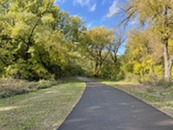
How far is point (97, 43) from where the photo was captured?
5300 centimetres

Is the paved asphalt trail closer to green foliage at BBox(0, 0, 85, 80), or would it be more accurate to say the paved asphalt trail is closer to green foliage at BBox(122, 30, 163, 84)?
green foliage at BBox(0, 0, 85, 80)

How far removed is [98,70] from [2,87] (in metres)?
39.7

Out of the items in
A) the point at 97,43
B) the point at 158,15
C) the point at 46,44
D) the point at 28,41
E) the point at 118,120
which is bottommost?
the point at 118,120

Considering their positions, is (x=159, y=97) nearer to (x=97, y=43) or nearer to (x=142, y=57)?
(x=142, y=57)

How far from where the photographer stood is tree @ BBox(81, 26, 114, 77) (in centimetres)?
5219

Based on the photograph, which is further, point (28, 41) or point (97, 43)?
point (97, 43)

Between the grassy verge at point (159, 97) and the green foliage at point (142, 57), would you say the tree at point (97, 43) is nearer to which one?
the green foliage at point (142, 57)

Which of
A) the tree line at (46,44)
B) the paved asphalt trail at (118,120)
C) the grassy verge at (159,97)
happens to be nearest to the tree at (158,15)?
the tree line at (46,44)

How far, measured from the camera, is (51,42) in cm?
3300

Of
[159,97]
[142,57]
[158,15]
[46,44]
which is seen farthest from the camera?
[142,57]

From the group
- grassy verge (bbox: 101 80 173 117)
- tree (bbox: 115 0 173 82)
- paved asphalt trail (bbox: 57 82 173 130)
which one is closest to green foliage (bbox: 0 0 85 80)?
tree (bbox: 115 0 173 82)

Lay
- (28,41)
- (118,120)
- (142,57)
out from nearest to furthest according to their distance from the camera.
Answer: (118,120) < (28,41) < (142,57)

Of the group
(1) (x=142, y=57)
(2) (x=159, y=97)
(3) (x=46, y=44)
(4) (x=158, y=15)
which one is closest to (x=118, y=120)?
(2) (x=159, y=97)

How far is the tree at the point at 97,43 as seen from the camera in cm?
5219
